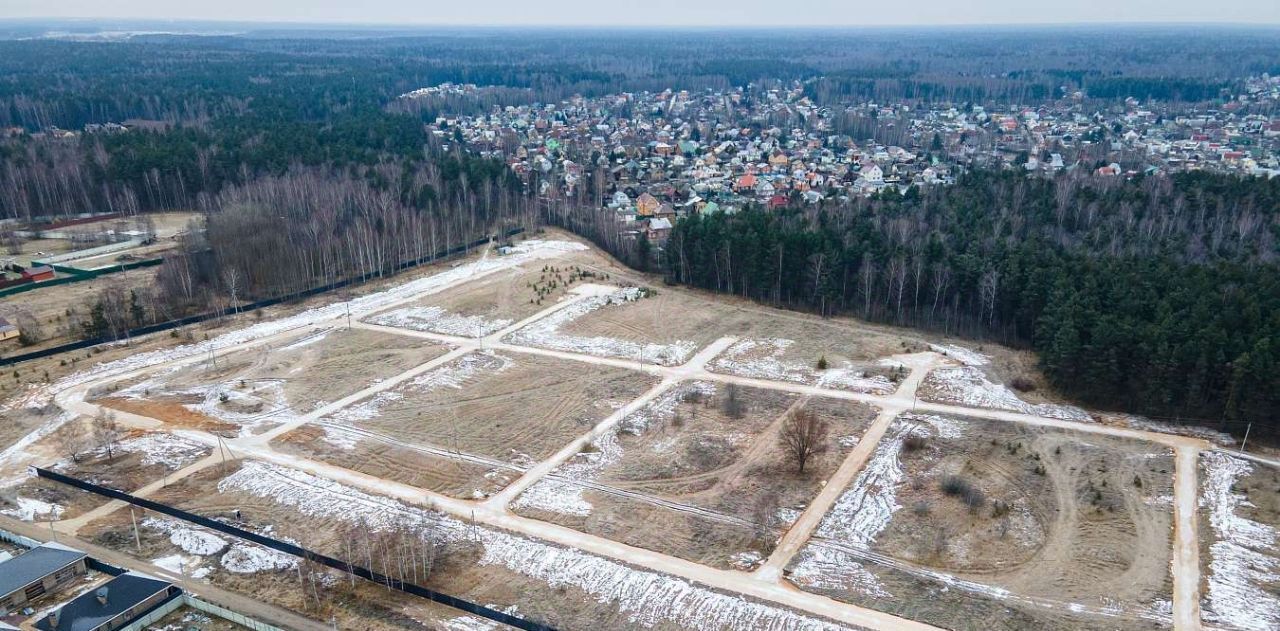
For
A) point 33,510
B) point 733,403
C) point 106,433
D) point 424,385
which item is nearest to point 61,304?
point 106,433

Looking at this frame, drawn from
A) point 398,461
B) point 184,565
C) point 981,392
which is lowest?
point 184,565

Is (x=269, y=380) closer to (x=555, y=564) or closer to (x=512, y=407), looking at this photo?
(x=512, y=407)

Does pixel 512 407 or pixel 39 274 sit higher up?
pixel 39 274

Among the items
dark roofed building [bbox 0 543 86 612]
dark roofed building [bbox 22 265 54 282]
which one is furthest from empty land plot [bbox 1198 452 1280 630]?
dark roofed building [bbox 22 265 54 282]

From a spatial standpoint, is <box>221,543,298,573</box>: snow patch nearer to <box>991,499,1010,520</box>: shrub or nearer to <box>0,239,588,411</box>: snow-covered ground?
<box>0,239,588,411</box>: snow-covered ground

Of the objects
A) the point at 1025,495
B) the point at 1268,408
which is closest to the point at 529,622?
the point at 1025,495

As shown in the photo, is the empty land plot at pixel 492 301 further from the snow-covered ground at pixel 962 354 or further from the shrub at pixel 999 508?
the shrub at pixel 999 508

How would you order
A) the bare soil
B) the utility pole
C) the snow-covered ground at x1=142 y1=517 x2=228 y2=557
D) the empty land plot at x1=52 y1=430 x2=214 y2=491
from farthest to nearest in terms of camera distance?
the bare soil, the empty land plot at x1=52 y1=430 x2=214 y2=491, the utility pole, the snow-covered ground at x1=142 y1=517 x2=228 y2=557
